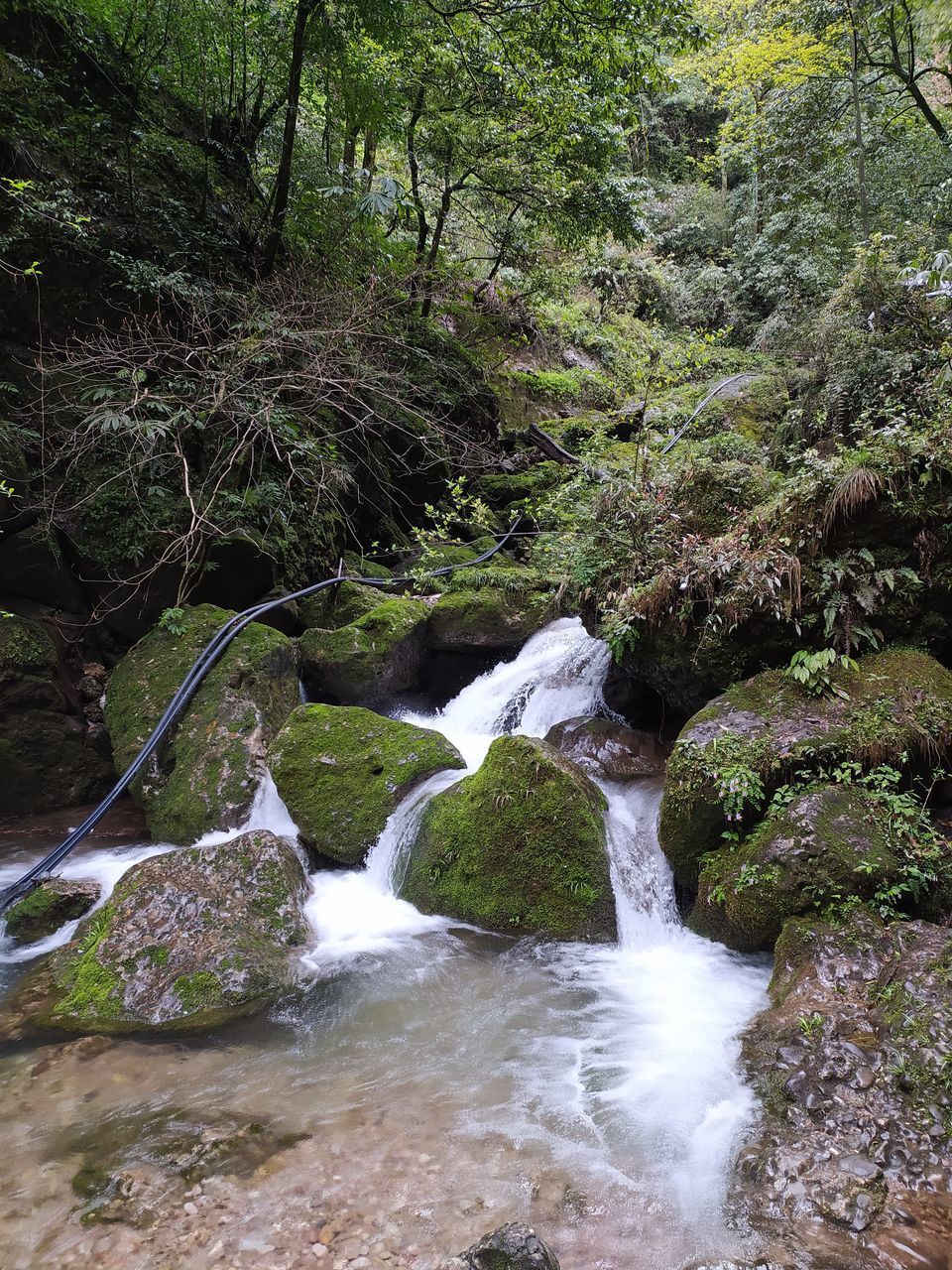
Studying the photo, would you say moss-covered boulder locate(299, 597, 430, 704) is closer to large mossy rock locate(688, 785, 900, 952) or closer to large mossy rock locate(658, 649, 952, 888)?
large mossy rock locate(658, 649, 952, 888)

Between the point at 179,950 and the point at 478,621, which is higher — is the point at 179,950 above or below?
below

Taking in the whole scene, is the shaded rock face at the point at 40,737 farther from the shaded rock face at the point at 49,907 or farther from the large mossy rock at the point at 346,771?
the large mossy rock at the point at 346,771

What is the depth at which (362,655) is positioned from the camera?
7.60m

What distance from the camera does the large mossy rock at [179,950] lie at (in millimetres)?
3848

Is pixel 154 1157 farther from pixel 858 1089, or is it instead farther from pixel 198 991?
pixel 858 1089

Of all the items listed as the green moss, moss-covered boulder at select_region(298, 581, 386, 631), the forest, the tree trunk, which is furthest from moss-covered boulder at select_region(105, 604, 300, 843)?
the tree trunk

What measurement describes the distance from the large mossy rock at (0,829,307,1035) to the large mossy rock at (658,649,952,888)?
2923 mm

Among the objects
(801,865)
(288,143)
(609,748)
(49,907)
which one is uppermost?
Result: (288,143)

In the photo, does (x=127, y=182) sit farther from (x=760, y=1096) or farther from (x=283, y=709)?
(x=760, y=1096)

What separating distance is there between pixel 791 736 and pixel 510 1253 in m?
3.51

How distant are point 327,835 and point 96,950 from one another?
1845 mm

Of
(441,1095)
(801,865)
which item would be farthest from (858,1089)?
(441,1095)

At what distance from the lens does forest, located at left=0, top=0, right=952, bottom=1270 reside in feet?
8.95

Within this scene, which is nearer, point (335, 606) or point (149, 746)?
point (149, 746)
